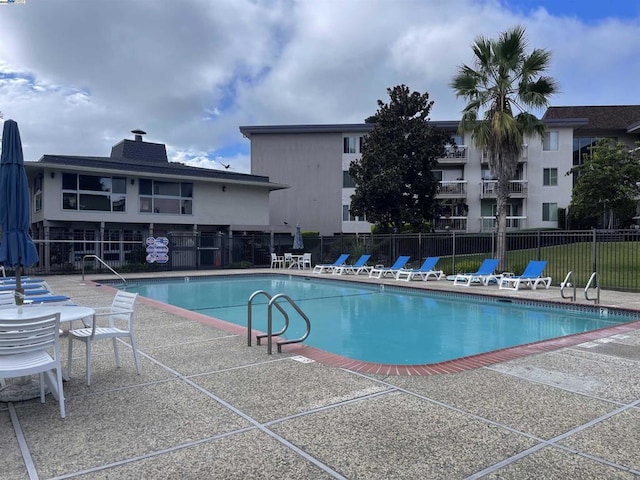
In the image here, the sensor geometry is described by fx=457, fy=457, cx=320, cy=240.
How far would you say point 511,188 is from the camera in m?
31.3

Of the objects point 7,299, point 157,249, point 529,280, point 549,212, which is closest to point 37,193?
point 157,249

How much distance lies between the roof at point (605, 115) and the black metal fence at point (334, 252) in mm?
13871

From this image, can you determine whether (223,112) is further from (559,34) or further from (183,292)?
(559,34)

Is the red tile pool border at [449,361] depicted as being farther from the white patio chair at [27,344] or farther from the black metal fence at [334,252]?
the black metal fence at [334,252]

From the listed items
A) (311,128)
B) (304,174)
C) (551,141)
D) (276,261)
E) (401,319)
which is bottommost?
(401,319)

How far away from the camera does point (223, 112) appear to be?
28.5 m

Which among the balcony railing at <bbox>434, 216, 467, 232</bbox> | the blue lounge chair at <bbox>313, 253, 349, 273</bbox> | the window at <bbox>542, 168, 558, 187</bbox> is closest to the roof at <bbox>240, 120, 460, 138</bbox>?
the balcony railing at <bbox>434, 216, 467, 232</bbox>

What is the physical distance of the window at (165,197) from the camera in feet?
81.4

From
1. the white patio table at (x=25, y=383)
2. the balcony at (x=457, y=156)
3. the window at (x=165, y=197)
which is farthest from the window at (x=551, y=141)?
the white patio table at (x=25, y=383)

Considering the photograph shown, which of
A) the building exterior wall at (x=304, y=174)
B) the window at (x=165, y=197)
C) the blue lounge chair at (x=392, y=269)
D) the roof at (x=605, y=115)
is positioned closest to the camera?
the blue lounge chair at (x=392, y=269)

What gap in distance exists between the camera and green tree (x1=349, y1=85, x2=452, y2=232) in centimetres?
2333

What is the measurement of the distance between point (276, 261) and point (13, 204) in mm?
20187

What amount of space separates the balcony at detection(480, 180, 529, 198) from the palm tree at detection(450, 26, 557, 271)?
47.1 feet

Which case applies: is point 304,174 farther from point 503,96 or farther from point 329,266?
point 503,96
